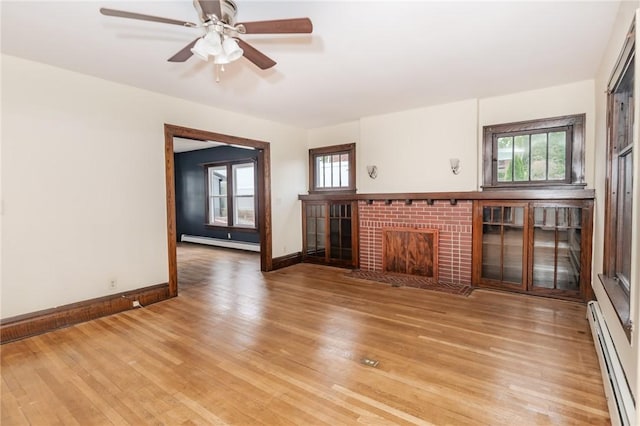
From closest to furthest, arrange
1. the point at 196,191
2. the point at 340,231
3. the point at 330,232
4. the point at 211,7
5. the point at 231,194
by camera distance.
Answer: the point at 211,7 → the point at 340,231 → the point at 330,232 → the point at 231,194 → the point at 196,191

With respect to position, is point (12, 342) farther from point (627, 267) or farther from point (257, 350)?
point (627, 267)

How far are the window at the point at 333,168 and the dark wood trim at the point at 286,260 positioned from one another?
1321 mm

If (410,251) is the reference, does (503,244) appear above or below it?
above

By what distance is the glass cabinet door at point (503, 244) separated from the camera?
4.12 meters

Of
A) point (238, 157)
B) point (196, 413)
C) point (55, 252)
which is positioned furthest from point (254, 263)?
→ point (196, 413)

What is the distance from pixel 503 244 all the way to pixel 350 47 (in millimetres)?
3209

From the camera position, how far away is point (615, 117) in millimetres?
2551

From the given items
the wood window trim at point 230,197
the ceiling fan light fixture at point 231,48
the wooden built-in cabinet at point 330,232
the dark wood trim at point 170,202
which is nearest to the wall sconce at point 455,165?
the wooden built-in cabinet at point 330,232

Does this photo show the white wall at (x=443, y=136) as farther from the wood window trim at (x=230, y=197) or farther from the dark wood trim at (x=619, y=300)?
the wood window trim at (x=230, y=197)

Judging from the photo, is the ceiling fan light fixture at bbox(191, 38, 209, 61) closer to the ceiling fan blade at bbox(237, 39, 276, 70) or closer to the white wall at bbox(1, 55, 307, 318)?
the ceiling fan blade at bbox(237, 39, 276, 70)

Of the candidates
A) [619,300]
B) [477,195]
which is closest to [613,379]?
[619,300]

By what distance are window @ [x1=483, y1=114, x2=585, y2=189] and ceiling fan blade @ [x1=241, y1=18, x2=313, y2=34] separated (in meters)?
3.38

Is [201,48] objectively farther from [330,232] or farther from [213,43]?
[330,232]

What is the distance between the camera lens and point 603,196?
2957 mm
